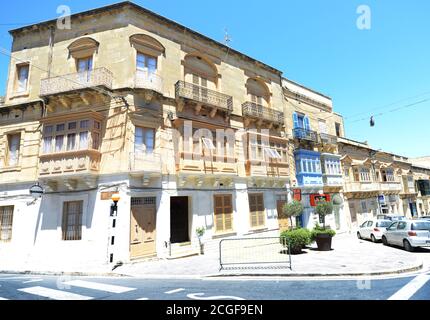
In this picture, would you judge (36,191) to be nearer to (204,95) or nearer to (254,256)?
(204,95)

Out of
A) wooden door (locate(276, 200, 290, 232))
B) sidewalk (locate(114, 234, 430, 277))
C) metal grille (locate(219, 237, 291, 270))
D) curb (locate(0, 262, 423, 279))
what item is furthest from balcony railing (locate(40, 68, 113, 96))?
wooden door (locate(276, 200, 290, 232))

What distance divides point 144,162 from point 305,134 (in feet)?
52.8

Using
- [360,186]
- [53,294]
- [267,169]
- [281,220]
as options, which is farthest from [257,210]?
[360,186]

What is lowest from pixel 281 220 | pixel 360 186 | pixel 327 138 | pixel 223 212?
pixel 281 220

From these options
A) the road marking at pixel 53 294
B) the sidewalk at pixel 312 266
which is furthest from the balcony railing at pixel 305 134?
the road marking at pixel 53 294

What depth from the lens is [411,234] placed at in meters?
13.4

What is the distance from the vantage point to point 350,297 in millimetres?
6258

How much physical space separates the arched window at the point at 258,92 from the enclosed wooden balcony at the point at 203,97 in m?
3.26

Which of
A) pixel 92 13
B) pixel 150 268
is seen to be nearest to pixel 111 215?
pixel 150 268

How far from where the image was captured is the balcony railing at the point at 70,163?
1295 centimetres

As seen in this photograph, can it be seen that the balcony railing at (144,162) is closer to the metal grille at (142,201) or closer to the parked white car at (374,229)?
the metal grille at (142,201)

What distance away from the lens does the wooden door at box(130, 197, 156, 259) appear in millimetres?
12945

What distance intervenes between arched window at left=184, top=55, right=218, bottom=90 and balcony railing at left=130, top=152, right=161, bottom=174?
238 inches

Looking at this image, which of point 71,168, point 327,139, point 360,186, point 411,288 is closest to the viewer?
point 411,288
